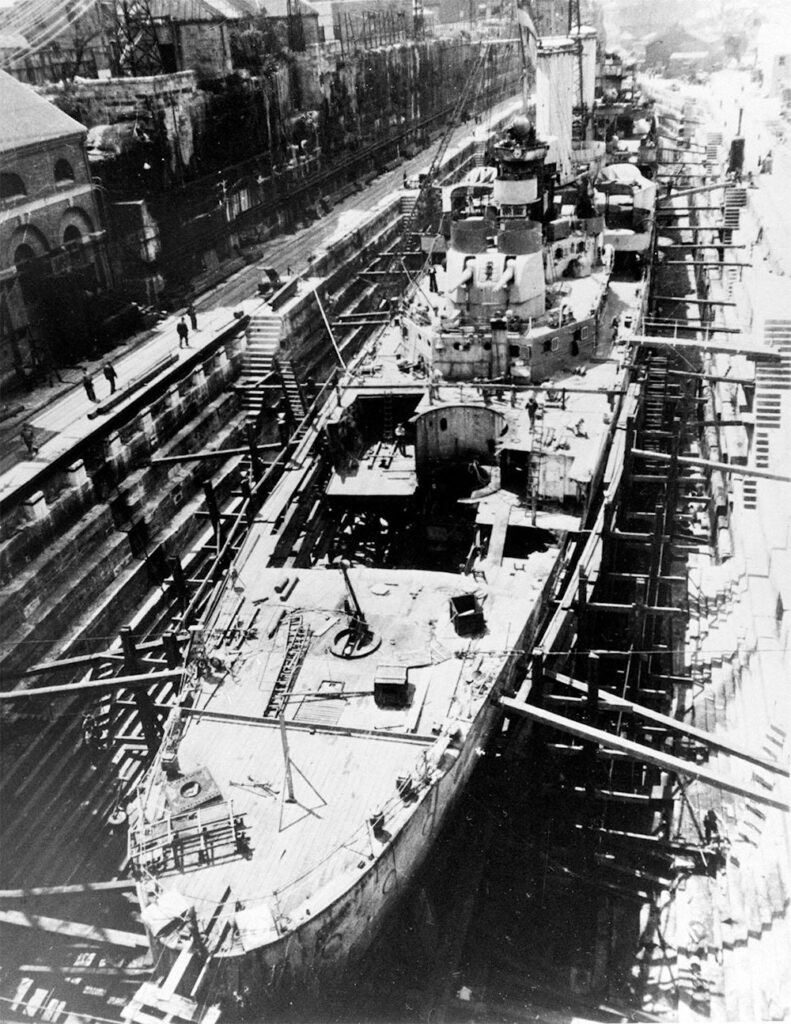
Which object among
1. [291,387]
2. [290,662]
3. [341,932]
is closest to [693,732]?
[341,932]

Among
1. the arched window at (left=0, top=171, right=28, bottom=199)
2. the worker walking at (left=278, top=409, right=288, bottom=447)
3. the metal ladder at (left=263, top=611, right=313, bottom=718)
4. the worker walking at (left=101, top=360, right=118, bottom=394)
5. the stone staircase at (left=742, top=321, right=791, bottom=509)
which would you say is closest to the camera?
the metal ladder at (left=263, top=611, right=313, bottom=718)

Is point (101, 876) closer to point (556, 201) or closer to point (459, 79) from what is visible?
point (556, 201)

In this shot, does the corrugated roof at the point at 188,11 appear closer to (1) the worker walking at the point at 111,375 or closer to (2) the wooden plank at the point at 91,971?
(1) the worker walking at the point at 111,375

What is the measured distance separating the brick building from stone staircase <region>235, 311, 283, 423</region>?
565 centimetres

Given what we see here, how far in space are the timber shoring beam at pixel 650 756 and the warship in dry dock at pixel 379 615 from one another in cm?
59

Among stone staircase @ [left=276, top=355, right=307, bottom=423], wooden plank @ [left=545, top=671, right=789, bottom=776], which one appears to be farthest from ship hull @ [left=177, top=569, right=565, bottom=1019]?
stone staircase @ [left=276, top=355, right=307, bottom=423]

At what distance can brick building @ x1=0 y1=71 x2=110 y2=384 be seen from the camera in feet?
93.5

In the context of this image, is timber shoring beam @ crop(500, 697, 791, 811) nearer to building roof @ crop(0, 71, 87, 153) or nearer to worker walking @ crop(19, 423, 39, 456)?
worker walking @ crop(19, 423, 39, 456)

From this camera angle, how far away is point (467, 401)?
22656 millimetres

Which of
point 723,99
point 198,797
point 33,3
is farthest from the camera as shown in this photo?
point 723,99

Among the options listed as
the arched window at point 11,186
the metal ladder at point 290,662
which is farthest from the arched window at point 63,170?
the metal ladder at point 290,662

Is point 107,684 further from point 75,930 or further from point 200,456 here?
point 200,456

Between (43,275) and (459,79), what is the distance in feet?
221

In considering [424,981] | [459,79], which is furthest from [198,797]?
[459,79]
